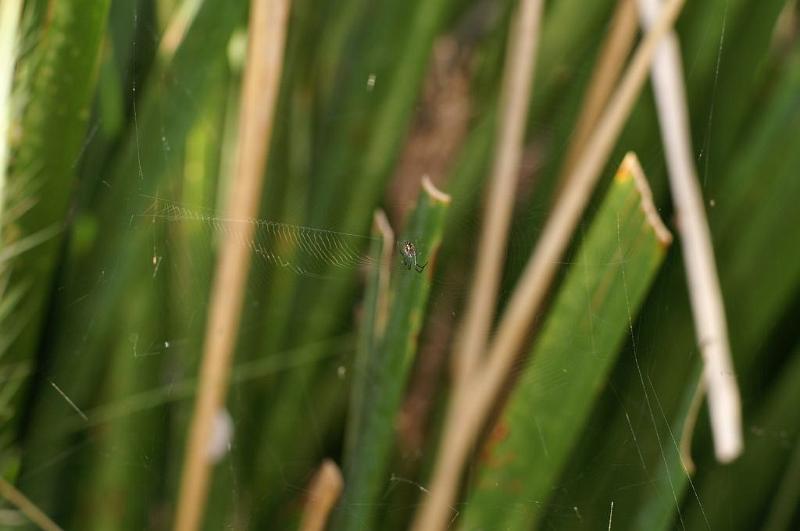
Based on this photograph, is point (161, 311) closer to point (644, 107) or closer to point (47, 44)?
point (47, 44)

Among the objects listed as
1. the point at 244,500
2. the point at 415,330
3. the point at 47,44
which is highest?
the point at 47,44

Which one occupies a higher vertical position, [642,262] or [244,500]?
[642,262]

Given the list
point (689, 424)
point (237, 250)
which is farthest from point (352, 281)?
point (689, 424)

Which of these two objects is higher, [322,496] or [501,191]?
[501,191]

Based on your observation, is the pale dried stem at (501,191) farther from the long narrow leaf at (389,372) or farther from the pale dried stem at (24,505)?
the pale dried stem at (24,505)

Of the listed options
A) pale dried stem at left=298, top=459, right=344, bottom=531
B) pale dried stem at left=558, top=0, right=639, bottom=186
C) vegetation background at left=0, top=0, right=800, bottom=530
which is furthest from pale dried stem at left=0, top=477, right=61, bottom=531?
pale dried stem at left=558, top=0, right=639, bottom=186

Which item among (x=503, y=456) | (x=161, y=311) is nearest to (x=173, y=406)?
(x=161, y=311)

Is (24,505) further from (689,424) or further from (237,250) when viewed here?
(689,424)

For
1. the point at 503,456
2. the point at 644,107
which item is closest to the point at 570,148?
the point at 644,107

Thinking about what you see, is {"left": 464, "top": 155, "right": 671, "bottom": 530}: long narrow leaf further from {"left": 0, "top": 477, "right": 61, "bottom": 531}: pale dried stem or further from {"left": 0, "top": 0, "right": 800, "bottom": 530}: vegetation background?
{"left": 0, "top": 477, "right": 61, "bottom": 531}: pale dried stem
